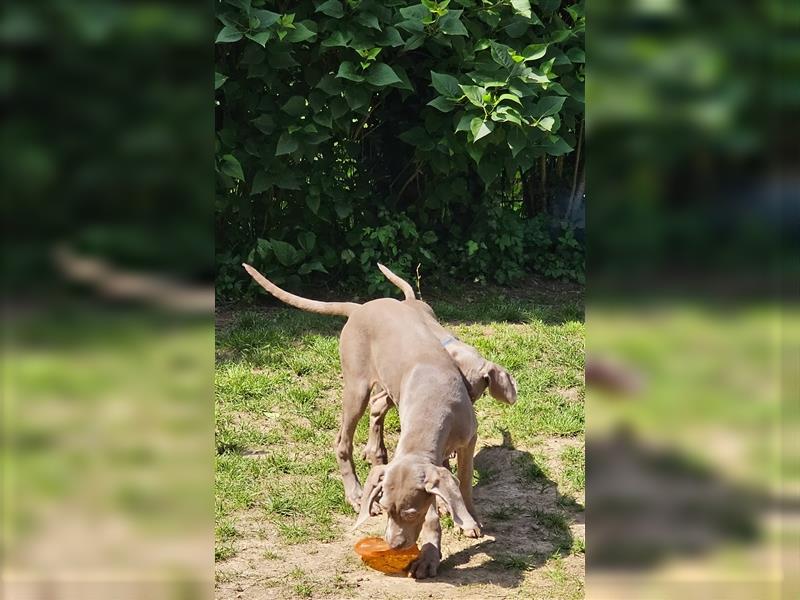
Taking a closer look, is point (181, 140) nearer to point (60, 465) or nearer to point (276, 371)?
point (60, 465)

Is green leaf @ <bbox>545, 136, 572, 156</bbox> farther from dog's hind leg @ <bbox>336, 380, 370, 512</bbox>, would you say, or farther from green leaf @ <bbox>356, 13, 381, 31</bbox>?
dog's hind leg @ <bbox>336, 380, 370, 512</bbox>

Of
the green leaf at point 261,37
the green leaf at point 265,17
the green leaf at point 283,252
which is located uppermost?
the green leaf at point 265,17

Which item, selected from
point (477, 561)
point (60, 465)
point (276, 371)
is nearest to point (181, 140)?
point (60, 465)

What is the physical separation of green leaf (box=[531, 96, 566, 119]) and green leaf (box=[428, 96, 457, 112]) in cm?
82

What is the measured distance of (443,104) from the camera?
836 centimetres

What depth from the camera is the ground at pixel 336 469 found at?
4270mm

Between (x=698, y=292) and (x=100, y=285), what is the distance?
2.28 ft

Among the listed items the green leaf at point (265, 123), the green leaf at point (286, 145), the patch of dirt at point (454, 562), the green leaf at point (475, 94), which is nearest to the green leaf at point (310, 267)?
the green leaf at point (286, 145)

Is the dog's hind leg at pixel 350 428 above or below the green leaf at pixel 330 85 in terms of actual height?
below

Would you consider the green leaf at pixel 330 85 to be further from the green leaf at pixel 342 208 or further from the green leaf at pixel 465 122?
the green leaf at pixel 465 122

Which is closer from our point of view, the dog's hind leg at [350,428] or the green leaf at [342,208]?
the dog's hind leg at [350,428]

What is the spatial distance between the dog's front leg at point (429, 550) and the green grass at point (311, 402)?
0.53 metres

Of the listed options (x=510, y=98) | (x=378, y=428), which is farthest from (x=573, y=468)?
(x=510, y=98)

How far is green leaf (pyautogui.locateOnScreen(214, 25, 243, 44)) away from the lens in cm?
755
